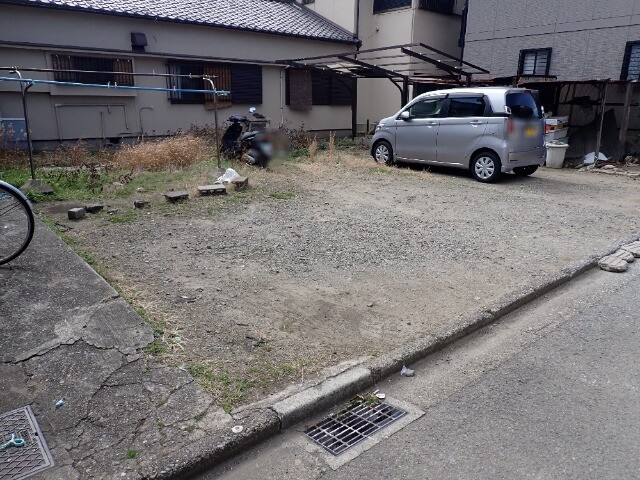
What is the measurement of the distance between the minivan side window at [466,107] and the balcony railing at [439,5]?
9212 mm

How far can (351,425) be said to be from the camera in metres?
2.74

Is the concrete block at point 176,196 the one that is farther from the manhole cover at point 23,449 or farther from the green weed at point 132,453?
the green weed at point 132,453

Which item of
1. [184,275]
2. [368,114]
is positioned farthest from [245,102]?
[184,275]

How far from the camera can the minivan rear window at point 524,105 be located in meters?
9.11

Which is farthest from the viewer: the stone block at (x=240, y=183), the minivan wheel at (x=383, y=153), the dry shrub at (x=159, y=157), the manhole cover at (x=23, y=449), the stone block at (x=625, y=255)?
the minivan wheel at (x=383, y=153)

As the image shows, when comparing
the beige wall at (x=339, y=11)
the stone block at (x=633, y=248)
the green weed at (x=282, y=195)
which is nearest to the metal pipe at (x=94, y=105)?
the green weed at (x=282, y=195)

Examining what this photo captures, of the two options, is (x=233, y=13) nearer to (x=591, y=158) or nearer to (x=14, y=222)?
(x=591, y=158)

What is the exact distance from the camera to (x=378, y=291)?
4.39m

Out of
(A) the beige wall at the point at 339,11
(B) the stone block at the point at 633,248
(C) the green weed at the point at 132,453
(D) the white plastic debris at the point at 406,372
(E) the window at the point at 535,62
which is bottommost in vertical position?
(D) the white plastic debris at the point at 406,372

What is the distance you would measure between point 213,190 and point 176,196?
2.29 ft

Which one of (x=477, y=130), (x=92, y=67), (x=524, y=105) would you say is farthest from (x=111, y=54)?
(x=524, y=105)

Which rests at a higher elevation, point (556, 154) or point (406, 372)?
point (556, 154)

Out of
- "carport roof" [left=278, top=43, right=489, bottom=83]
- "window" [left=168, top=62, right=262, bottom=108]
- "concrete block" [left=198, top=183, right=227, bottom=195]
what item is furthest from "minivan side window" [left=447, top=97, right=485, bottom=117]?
"window" [left=168, top=62, right=262, bottom=108]

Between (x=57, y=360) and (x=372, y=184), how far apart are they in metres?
7.11
